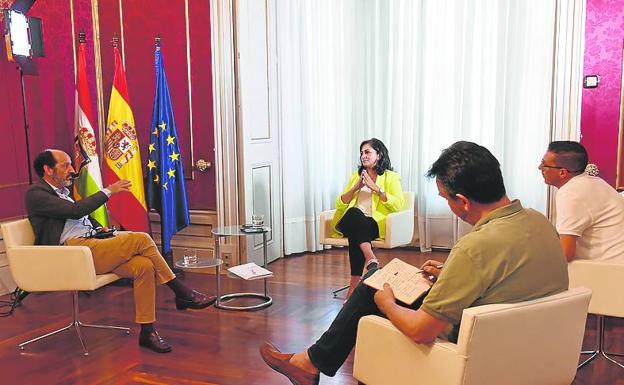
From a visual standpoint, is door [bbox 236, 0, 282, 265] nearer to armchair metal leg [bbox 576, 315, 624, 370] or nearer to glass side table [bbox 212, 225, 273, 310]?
glass side table [bbox 212, 225, 273, 310]

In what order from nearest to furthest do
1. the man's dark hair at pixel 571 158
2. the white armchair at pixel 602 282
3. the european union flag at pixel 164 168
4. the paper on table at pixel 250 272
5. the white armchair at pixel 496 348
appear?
1. the white armchair at pixel 496 348
2. the white armchair at pixel 602 282
3. the man's dark hair at pixel 571 158
4. the paper on table at pixel 250 272
5. the european union flag at pixel 164 168

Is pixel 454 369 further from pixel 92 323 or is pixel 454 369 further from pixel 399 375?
pixel 92 323

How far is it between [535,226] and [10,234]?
9.18 feet

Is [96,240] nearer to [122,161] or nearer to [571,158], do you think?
[122,161]

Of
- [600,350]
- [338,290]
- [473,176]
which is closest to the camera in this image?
[473,176]

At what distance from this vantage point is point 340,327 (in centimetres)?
248

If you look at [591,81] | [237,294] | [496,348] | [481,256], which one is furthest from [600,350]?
[591,81]

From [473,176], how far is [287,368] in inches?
46.8

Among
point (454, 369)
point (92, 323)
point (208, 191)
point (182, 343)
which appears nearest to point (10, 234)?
point (92, 323)

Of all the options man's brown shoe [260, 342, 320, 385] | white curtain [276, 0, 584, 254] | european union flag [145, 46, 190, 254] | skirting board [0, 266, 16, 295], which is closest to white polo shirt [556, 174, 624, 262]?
man's brown shoe [260, 342, 320, 385]

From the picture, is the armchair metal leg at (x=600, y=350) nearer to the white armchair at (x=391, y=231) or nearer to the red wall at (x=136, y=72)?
the white armchair at (x=391, y=231)

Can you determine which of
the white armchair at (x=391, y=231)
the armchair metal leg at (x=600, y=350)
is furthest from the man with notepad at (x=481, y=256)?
the white armchair at (x=391, y=231)

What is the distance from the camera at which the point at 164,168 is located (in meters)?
4.89

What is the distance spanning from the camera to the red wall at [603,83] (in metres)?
5.00
